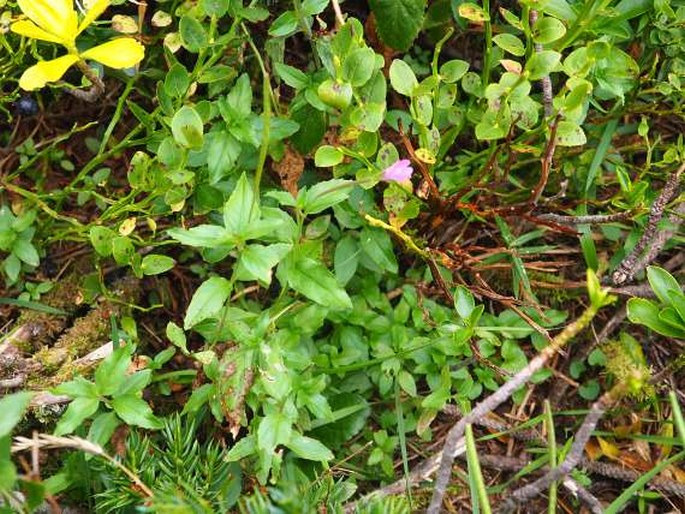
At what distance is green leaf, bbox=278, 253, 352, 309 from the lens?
1.43 m

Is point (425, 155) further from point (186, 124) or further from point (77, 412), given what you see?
point (77, 412)

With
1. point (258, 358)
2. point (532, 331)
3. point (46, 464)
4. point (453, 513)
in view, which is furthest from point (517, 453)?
point (46, 464)

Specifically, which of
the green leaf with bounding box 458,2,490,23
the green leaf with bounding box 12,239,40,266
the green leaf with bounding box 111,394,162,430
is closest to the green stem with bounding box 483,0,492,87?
the green leaf with bounding box 458,2,490,23

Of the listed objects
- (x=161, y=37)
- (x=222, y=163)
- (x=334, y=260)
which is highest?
(x=161, y=37)

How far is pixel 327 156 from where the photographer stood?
5.23ft

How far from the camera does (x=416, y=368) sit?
1784 mm

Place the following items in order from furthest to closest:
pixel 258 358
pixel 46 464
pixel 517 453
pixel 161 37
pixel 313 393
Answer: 1. pixel 517 453
2. pixel 161 37
3. pixel 46 464
4. pixel 313 393
5. pixel 258 358

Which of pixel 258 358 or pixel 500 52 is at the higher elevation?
pixel 500 52

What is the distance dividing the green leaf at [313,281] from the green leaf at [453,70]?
53 centimetres

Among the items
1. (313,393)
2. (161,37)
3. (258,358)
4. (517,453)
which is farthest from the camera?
(517,453)

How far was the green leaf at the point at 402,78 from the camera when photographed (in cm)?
160

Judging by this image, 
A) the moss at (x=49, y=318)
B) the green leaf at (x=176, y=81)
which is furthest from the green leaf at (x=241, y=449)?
the green leaf at (x=176, y=81)

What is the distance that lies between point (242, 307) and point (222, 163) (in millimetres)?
378

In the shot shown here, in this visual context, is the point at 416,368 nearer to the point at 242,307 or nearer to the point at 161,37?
the point at 242,307
